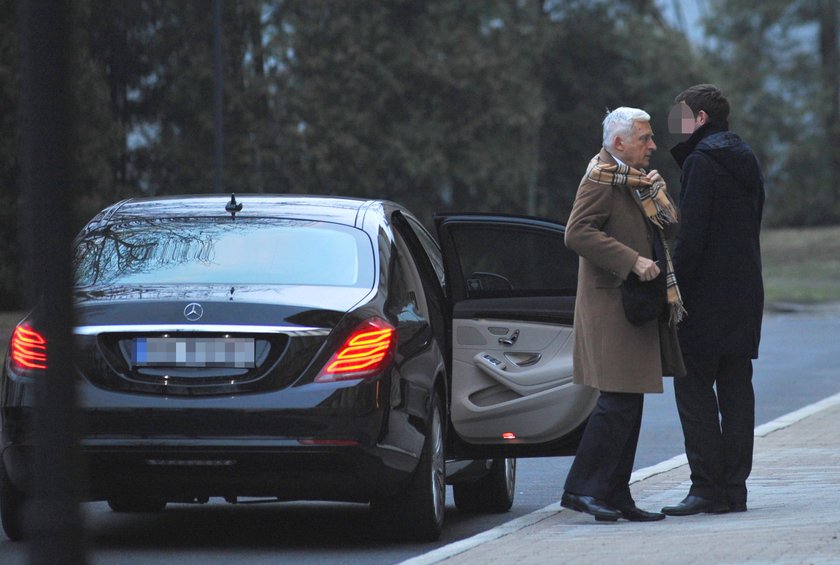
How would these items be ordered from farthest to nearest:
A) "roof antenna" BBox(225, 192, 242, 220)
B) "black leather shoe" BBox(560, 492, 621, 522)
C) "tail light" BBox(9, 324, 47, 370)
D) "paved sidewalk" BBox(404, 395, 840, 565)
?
"roof antenna" BBox(225, 192, 242, 220), "black leather shoe" BBox(560, 492, 621, 522), "tail light" BBox(9, 324, 47, 370), "paved sidewalk" BBox(404, 395, 840, 565)

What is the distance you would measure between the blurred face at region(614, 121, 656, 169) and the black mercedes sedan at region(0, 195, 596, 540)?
0.73m

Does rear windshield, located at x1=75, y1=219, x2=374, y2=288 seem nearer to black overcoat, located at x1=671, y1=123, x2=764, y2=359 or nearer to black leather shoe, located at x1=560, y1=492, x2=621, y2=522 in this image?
black leather shoe, located at x1=560, y1=492, x2=621, y2=522

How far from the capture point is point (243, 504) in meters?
9.51

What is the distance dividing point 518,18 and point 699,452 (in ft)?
145

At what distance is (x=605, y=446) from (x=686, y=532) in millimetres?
687

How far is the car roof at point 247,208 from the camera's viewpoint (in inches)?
315

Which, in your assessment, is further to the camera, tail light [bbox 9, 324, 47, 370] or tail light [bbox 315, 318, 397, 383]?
tail light [bbox 9, 324, 47, 370]

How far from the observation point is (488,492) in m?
9.05

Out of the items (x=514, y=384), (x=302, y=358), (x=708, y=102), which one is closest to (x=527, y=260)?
(x=514, y=384)

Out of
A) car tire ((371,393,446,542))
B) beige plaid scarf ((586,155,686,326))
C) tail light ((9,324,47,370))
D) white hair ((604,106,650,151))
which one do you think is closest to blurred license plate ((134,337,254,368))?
tail light ((9,324,47,370))

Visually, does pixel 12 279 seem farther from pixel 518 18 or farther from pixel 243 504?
pixel 243 504

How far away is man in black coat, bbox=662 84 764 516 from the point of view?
773 cm

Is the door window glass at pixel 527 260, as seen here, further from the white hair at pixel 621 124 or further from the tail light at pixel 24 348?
the tail light at pixel 24 348

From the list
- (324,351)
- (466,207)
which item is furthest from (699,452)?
(466,207)
